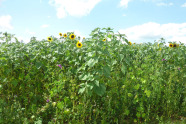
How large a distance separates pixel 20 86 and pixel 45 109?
1.11 m

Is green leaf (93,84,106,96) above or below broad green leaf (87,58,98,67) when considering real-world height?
below

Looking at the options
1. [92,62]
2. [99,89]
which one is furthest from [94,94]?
[92,62]

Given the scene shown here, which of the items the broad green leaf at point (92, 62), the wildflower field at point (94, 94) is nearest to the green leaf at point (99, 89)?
the wildflower field at point (94, 94)

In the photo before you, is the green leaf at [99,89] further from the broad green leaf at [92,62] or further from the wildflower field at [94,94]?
the broad green leaf at [92,62]

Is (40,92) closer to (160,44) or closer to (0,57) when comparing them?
(0,57)

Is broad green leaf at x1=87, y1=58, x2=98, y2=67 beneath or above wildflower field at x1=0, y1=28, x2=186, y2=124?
above

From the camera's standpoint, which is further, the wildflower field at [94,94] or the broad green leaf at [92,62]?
the wildflower field at [94,94]

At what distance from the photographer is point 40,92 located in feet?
12.4

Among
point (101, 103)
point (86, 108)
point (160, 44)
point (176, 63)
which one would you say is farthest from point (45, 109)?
point (160, 44)

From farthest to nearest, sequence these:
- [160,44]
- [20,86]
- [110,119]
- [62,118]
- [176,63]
Result: [160,44], [176,63], [20,86], [110,119], [62,118]

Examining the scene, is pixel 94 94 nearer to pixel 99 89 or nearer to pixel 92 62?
pixel 99 89

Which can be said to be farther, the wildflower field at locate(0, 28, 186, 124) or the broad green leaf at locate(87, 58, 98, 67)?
the wildflower field at locate(0, 28, 186, 124)

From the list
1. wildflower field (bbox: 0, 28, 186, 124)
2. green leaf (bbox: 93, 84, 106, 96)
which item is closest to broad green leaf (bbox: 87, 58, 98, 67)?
wildflower field (bbox: 0, 28, 186, 124)

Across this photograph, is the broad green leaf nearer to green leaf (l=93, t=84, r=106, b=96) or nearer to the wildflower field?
the wildflower field
